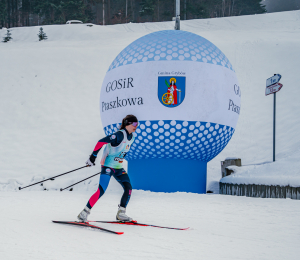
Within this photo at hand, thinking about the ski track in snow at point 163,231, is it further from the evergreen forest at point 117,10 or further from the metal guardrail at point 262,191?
the evergreen forest at point 117,10

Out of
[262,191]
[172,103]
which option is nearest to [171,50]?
[172,103]

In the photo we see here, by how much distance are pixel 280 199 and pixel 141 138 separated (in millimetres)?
2857

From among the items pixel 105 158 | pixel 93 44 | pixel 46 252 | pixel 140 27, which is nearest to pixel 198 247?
pixel 46 252

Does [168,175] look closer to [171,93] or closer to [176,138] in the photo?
[176,138]

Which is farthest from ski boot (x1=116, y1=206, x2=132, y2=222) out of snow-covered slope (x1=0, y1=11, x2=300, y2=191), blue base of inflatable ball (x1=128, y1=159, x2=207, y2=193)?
snow-covered slope (x1=0, y1=11, x2=300, y2=191)

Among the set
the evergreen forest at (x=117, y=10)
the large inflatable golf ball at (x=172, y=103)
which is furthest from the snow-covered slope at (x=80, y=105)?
the evergreen forest at (x=117, y=10)

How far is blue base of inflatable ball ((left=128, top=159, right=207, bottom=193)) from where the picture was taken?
7.31 metres

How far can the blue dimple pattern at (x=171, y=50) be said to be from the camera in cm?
708

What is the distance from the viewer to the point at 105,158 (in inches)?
189

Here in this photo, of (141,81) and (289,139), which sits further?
(289,139)

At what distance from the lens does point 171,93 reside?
6812mm

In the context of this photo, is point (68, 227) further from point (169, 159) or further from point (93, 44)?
point (93, 44)

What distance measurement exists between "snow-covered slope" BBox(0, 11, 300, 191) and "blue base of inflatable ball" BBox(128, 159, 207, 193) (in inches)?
66.5

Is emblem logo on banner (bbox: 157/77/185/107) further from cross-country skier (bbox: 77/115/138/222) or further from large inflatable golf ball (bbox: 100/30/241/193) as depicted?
cross-country skier (bbox: 77/115/138/222)
